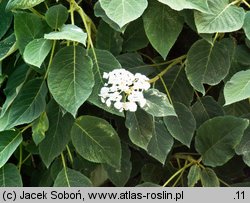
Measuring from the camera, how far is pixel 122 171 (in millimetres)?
1081

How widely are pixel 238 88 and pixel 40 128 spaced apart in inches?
16.4

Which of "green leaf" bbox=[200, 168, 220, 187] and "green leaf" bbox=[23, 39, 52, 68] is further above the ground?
"green leaf" bbox=[23, 39, 52, 68]

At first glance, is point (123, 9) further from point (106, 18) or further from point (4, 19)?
point (4, 19)

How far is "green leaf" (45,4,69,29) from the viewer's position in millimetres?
937

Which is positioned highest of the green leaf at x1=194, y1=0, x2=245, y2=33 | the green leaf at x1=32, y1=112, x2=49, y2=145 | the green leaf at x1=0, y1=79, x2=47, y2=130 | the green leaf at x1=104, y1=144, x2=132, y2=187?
the green leaf at x1=194, y1=0, x2=245, y2=33

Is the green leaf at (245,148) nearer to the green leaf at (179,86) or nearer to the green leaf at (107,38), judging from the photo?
the green leaf at (179,86)

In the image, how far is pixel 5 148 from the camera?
1023mm

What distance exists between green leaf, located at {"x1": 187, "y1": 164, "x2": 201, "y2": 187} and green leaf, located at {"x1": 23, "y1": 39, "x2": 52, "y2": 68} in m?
0.42

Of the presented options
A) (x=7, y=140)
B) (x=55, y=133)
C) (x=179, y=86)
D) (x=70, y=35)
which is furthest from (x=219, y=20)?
(x=7, y=140)

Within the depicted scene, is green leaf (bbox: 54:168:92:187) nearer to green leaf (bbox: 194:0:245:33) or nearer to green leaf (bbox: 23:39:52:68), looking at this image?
green leaf (bbox: 23:39:52:68)

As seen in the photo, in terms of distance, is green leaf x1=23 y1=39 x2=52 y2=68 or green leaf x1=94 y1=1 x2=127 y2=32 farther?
green leaf x1=94 y1=1 x2=127 y2=32

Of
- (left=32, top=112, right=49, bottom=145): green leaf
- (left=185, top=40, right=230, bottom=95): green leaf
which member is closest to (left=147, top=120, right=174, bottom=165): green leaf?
(left=185, top=40, right=230, bottom=95): green leaf

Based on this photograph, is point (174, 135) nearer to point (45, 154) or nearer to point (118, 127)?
point (118, 127)

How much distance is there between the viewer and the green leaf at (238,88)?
35.3 inches
